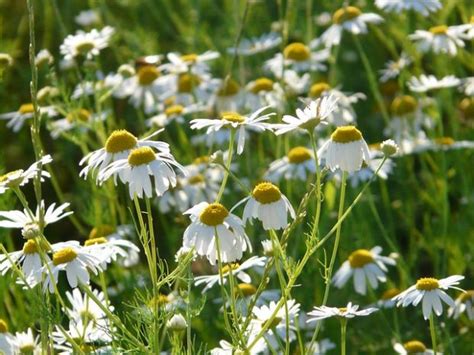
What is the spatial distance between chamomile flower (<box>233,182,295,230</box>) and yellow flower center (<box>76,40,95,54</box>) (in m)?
1.81

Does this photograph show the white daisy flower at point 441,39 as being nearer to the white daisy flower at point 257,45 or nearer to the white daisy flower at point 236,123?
the white daisy flower at point 257,45

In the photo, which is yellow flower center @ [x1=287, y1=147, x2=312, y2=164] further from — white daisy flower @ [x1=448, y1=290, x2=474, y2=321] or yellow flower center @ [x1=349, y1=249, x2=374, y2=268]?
white daisy flower @ [x1=448, y1=290, x2=474, y2=321]

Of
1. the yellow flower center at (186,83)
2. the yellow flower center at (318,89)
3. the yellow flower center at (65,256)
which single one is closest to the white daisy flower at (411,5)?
the yellow flower center at (318,89)

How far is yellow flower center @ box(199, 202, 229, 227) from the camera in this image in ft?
8.11

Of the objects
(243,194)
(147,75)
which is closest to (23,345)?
(243,194)

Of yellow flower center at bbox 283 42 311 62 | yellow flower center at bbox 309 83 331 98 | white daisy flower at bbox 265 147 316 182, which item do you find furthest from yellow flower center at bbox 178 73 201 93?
white daisy flower at bbox 265 147 316 182

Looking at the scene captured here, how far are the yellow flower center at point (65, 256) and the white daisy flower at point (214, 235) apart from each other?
315 mm

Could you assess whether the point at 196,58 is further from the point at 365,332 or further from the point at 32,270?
the point at 32,270

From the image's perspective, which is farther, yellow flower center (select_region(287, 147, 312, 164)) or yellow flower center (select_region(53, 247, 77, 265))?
yellow flower center (select_region(287, 147, 312, 164))

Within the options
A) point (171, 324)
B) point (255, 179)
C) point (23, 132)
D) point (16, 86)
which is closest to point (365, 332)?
point (255, 179)

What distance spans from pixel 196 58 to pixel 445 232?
1.42m

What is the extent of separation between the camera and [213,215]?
2479mm

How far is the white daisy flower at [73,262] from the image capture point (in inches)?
99.8

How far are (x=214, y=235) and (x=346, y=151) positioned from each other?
39 centimetres
